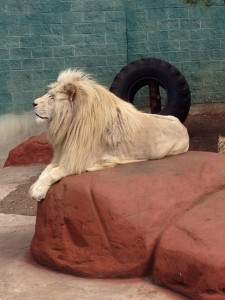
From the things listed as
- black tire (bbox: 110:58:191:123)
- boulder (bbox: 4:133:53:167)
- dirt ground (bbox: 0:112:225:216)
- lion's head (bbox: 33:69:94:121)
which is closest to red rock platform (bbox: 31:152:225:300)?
lion's head (bbox: 33:69:94:121)

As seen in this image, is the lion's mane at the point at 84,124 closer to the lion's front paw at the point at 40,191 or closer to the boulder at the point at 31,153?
the lion's front paw at the point at 40,191

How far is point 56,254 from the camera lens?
16.8 feet

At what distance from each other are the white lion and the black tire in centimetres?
484

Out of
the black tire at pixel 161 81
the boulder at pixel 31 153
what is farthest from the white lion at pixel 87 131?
the black tire at pixel 161 81

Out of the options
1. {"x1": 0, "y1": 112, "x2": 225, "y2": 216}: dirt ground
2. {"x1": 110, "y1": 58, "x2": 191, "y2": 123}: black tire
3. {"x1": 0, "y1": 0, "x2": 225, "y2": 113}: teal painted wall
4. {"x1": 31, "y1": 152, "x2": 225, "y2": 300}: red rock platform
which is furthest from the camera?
{"x1": 0, "y1": 0, "x2": 225, "y2": 113}: teal painted wall

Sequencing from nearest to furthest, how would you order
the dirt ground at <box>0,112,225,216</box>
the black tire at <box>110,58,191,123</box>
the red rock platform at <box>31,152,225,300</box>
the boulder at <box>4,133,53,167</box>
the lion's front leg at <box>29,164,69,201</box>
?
1. the red rock platform at <box>31,152,225,300</box>
2. the lion's front leg at <box>29,164,69,201</box>
3. the dirt ground at <box>0,112,225,216</box>
4. the boulder at <box>4,133,53,167</box>
5. the black tire at <box>110,58,191,123</box>

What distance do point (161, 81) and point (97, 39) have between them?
1297 mm

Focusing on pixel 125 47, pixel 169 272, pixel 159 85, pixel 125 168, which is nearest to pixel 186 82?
pixel 159 85

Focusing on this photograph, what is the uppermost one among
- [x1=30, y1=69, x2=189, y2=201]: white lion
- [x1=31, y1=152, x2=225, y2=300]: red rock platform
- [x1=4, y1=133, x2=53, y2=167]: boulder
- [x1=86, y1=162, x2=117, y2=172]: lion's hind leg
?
[x1=30, y1=69, x2=189, y2=201]: white lion

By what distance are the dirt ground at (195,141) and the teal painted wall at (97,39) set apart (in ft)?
2.20

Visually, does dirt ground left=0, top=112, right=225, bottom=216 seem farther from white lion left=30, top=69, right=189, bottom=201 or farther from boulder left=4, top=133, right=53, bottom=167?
white lion left=30, top=69, right=189, bottom=201

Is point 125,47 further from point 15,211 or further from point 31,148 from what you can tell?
point 15,211

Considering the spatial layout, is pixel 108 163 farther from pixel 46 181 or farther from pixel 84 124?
pixel 46 181

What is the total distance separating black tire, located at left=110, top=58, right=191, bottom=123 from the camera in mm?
10227
